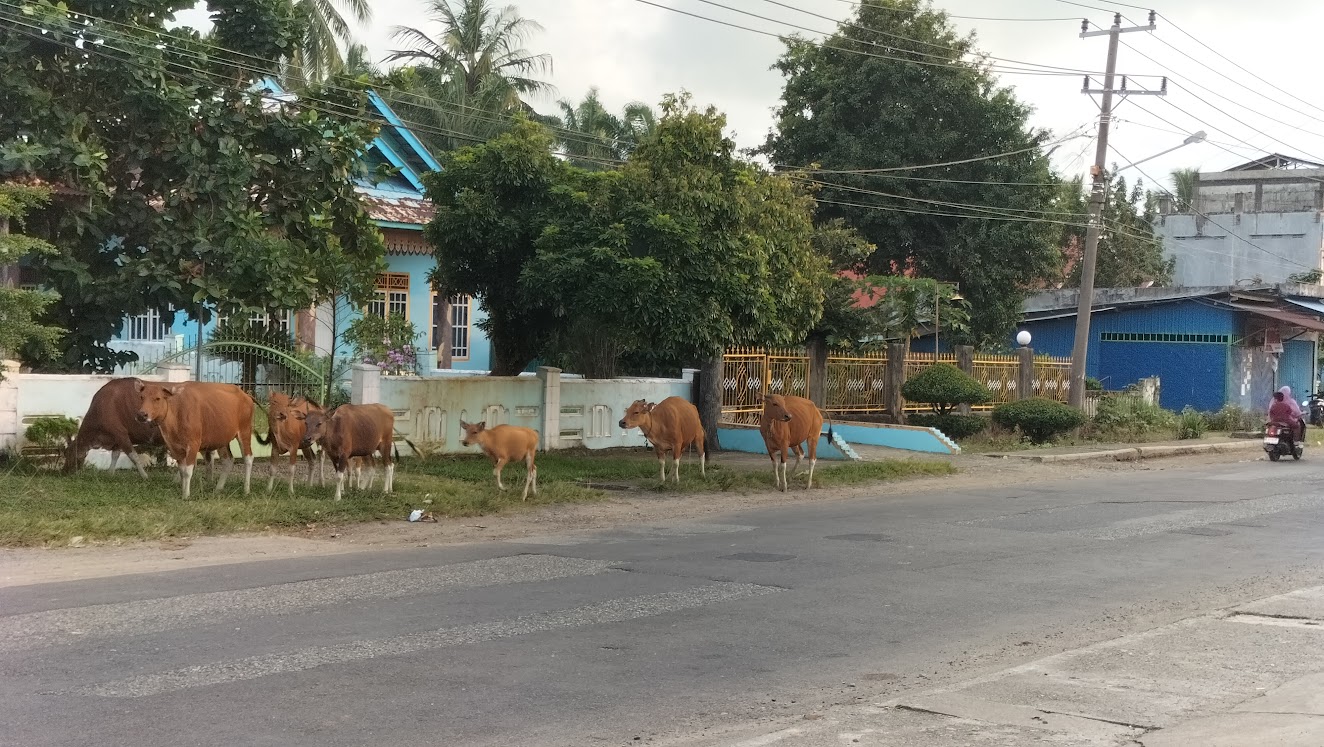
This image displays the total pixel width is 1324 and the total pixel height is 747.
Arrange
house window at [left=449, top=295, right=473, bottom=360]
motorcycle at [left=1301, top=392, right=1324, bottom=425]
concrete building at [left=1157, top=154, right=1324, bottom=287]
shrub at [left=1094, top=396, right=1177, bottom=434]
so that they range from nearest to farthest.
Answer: shrub at [left=1094, top=396, right=1177, bottom=434]
house window at [left=449, top=295, right=473, bottom=360]
motorcycle at [left=1301, top=392, right=1324, bottom=425]
concrete building at [left=1157, top=154, right=1324, bottom=287]

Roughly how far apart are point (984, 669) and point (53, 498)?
32.3ft

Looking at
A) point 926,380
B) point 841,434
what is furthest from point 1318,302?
point 841,434

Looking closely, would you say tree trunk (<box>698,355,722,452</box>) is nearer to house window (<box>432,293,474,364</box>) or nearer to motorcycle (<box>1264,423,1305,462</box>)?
house window (<box>432,293,474,364</box>)

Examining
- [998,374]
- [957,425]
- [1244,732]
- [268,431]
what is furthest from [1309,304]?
[1244,732]

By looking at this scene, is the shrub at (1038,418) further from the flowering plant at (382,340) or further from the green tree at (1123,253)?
the green tree at (1123,253)

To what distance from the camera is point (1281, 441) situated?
998 inches

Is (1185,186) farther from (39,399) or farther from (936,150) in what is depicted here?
(39,399)

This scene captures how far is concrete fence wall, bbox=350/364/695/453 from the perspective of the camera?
18906mm

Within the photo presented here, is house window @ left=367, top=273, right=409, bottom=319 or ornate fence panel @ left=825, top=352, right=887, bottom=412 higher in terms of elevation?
house window @ left=367, top=273, right=409, bottom=319

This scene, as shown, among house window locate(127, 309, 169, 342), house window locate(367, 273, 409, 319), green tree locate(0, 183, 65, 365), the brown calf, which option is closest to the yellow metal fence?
house window locate(367, 273, 409, 319)

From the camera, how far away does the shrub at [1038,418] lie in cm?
2697

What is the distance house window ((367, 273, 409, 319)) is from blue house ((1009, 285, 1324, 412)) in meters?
20.8

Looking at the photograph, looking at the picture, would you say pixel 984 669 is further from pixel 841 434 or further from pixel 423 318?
pixel 423 318

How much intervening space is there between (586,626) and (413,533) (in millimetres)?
5147
